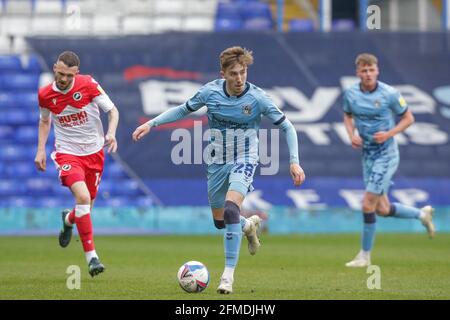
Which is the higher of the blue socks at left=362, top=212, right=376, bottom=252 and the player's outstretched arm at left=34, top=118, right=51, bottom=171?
the player's outstretched arm at left=34, top=118, right=51, bottom=171

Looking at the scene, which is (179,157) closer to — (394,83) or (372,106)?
(394,83)

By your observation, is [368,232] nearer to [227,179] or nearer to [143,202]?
[227,179]

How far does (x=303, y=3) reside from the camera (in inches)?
1235

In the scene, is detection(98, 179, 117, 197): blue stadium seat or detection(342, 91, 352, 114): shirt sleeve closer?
detection(342, 91, 352, 114): shirt sleeve

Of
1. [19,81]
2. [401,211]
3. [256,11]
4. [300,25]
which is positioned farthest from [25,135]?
[401,211]

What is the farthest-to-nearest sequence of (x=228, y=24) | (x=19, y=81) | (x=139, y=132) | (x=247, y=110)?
(x=228, y=24) < (x=19, y=81) < (x=247, y=110) < (x=139, y=132)

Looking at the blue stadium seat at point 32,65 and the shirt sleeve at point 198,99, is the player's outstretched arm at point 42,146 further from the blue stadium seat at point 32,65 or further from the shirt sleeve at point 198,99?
the blue stadium seat at point 32,65

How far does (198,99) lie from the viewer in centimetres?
1040

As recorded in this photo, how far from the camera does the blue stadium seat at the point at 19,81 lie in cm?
2730

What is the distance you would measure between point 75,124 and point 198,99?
2.01 metres

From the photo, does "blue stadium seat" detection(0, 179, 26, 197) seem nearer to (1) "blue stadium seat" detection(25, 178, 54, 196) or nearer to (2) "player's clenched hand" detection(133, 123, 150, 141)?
(1) "blue stadium seat" detection(25, 178, 54, 196)

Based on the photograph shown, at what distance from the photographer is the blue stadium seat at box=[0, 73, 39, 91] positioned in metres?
27.3

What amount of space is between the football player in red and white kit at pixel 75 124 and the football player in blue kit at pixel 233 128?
1.37 meters

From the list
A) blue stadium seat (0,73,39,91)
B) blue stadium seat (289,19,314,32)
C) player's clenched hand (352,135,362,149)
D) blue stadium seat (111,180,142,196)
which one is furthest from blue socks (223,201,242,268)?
blue stadium seat (289,19,314,32)
